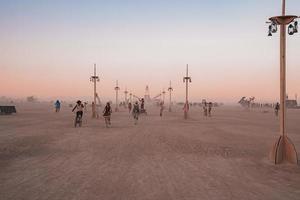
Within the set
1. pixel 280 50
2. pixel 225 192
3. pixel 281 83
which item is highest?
pixel 280 50

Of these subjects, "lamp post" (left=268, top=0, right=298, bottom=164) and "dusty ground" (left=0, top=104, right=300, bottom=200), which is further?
"lamp post" (left=268, top=0, right=298, bottom=164)

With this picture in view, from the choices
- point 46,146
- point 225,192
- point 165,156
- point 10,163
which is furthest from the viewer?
point 46,146

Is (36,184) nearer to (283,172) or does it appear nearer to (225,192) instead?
(225,192)

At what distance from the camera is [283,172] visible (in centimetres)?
912

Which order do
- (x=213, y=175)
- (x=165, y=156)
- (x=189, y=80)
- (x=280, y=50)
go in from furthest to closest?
(x=189, y=80), (x=165, y=156), (x=280, y=50), (x=213, y=175)

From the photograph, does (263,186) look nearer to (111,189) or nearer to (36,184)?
(111,189)

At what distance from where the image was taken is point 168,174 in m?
8.71

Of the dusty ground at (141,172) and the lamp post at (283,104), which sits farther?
the lamp post at (283,104)

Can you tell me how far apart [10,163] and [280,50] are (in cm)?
935

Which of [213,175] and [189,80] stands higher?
[189,80]

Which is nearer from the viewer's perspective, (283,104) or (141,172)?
(141,172)

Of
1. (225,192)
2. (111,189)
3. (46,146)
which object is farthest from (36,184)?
(46,146)

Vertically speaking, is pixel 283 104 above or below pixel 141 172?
above

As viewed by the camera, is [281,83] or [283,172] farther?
[281,83]
